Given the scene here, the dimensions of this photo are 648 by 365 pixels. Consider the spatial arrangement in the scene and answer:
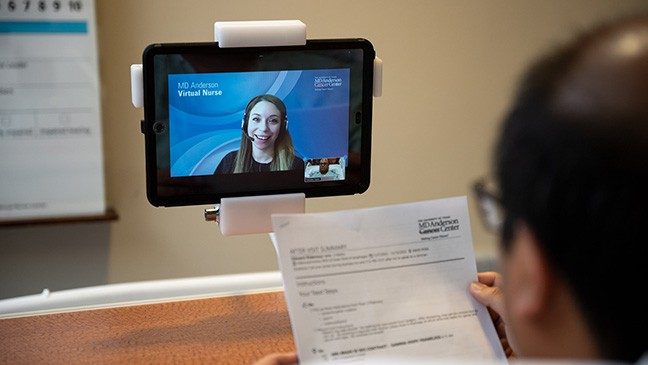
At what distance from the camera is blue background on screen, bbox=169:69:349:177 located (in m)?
1.18

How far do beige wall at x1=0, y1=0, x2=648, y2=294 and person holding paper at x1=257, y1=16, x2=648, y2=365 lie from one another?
1522 mm

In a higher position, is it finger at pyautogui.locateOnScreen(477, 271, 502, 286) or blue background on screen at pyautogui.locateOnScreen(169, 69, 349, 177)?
blue background on screen at pyautogui.locateOnScreen(169, 69, 349, 177)

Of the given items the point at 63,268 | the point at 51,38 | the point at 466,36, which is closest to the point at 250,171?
the point at 51,38

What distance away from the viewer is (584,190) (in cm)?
68

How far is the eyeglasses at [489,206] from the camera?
782 millimetres

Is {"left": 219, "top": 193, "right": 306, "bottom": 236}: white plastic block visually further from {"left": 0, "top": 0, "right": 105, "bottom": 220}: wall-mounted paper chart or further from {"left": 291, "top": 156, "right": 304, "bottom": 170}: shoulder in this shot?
{"left": 0, "top": 0, "right": 105, "bottom": 220}: wall-mounted paper chart

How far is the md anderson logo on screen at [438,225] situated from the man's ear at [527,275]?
1.08ft

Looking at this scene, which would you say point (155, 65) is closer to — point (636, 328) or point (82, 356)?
point (82, 356)

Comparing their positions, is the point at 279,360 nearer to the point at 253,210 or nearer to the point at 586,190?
the point at 253,210

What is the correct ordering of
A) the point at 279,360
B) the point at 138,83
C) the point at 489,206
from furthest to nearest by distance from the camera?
1. the point at 138,83
2. the point at 279,360
3. the point at 489,206

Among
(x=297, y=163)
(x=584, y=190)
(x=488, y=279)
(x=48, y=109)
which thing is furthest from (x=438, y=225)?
(x=48, y=109)

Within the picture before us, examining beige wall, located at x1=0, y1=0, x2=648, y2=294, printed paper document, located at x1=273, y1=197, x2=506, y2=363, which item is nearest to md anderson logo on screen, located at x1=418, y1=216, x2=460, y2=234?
printed paper document, located at x1=273, y1=197, x2=506, y2=363

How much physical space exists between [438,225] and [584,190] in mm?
461

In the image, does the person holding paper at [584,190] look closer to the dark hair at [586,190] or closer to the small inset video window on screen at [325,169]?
the dark hair at [586,190]
